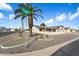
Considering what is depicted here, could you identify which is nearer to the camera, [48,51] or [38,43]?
[48,51]

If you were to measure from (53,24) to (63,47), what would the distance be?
542 millimetres

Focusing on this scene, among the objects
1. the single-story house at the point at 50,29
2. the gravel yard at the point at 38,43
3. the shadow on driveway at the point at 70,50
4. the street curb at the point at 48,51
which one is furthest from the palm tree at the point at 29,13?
the shadow on driveway at the point at 70,50

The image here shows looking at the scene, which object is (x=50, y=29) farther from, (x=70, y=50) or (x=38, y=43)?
(x=70, y=50)

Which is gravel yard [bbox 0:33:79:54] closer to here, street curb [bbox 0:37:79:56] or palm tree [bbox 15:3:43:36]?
street curb [bbox 0:37:79:56]

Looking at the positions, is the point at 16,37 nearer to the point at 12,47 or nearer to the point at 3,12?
the point at 12,47

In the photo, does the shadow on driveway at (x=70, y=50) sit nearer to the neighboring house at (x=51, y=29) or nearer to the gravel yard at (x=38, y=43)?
the gravel yard at (x=38, y=43)

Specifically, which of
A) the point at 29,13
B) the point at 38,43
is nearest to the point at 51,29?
the point at 38,43

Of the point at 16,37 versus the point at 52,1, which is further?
the point at 16,37

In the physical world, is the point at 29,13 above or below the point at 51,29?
above

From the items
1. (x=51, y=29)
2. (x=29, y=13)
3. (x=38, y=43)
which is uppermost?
(x=29, y=13)

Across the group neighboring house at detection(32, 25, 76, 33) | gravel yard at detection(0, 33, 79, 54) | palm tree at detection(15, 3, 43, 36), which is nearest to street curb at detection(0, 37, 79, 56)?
gravel yard at detection(0, 33, 79, 54)

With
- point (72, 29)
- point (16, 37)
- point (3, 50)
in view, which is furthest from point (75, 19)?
point (3, 50)

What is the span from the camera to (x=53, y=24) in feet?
17.5

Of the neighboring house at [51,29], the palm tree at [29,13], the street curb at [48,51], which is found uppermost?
the palm tree at [29,13]
